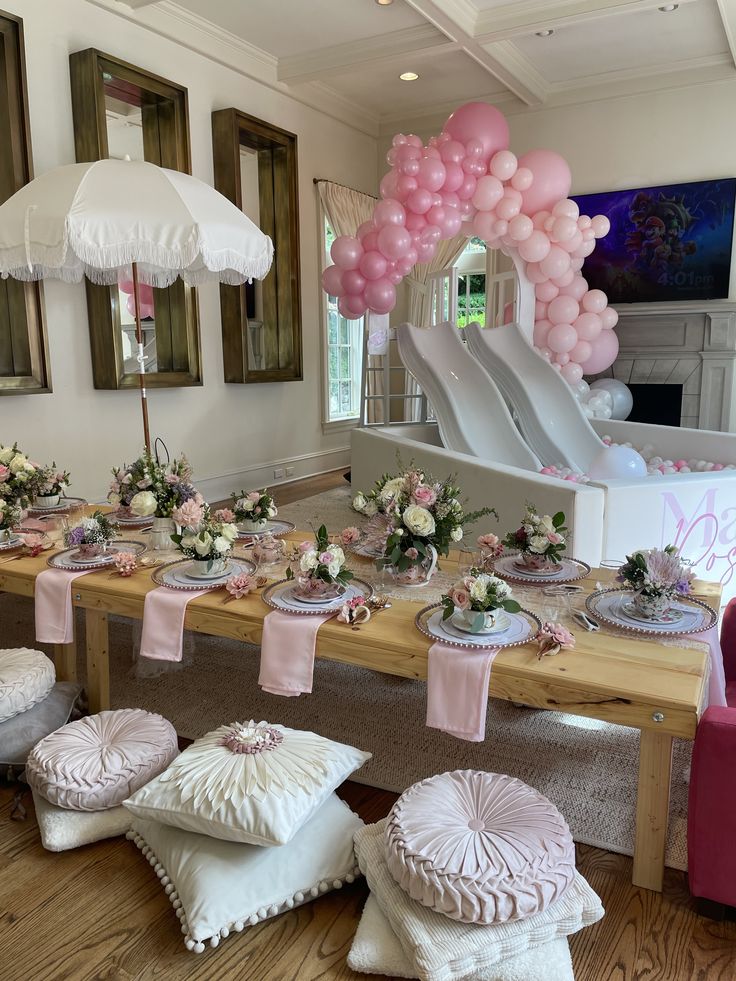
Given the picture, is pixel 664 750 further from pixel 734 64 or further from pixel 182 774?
pixel 734 64

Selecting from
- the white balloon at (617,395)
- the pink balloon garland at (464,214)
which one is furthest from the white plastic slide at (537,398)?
the white balloon at (617,395)

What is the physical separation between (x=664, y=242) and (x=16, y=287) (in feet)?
17.6

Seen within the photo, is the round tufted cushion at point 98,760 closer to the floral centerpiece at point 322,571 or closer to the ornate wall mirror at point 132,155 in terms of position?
the floral centerpiece at point 322,571

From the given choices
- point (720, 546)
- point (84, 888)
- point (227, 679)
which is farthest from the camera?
point (720, 546)

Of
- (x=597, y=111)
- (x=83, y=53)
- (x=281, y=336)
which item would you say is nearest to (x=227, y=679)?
(x=83, y=53)

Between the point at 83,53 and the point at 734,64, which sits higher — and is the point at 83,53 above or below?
below

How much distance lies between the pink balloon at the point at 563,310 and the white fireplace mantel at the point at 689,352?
57.9 inches

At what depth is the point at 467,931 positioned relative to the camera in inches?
54.8

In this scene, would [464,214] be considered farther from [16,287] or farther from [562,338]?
[16,287]

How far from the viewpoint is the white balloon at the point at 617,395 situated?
21.5 feet

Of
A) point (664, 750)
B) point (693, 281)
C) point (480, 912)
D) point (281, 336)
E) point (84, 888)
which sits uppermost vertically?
point (693, 281)

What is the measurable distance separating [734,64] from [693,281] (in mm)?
1726

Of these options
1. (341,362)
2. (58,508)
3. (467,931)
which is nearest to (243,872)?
(467,931)

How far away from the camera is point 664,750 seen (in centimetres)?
158
